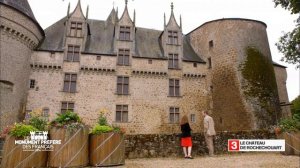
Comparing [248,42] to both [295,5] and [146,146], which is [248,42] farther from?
[146,146]

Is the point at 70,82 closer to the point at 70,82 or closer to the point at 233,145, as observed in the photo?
the point at 70,82

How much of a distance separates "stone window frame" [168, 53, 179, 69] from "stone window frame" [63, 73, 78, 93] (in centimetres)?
720

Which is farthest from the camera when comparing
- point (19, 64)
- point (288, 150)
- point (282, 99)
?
point (282, 99)

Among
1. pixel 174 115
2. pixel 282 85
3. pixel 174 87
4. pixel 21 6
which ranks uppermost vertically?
pixel 21 6

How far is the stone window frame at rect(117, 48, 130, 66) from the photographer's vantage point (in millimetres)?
19312

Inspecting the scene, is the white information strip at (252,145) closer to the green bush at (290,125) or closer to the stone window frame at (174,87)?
the green bush at (290,125)

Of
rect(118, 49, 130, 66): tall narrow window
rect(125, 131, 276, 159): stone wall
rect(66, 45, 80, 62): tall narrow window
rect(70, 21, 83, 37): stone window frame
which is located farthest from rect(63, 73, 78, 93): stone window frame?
rect(125, 131, 276, 159): stone wall

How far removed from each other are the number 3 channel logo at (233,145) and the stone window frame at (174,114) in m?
8.66

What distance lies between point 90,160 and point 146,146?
267cm

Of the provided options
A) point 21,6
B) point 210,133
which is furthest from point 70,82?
point 210,133

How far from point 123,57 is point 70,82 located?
426 cm

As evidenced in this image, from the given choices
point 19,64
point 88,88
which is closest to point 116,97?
A: point 88,88

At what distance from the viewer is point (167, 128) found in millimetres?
18812

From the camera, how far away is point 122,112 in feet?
60.3
